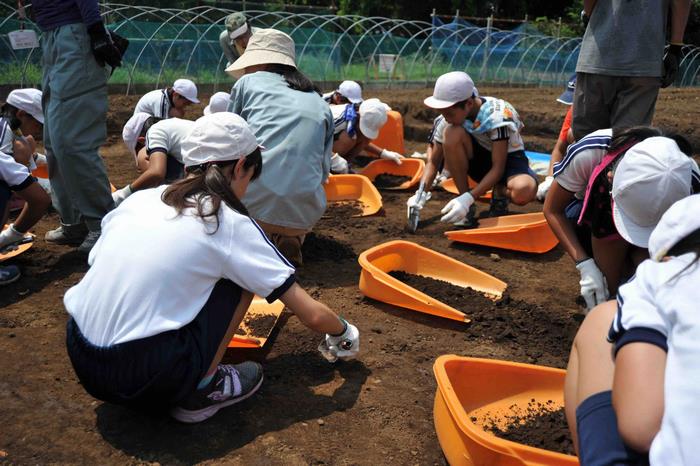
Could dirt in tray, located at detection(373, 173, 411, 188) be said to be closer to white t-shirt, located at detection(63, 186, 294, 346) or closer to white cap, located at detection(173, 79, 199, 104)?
white cap, located at detection(173, 79, 199, 104)

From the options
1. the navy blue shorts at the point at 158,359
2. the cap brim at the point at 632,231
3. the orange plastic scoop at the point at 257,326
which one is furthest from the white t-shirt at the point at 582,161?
the navy blue shorts at the point at 158,359

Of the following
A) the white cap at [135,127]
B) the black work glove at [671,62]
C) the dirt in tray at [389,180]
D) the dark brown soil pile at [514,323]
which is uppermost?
the black work glove at [671,62]

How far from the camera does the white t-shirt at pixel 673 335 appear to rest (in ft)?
3.46

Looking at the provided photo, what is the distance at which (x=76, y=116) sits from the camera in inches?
135

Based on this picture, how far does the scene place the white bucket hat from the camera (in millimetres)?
3289

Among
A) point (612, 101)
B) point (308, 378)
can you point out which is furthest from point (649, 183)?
point (612, 101)

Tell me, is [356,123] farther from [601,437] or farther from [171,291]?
[601,437]

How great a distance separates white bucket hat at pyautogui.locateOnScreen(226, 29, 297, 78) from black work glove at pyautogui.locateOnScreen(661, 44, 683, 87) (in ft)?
6.28

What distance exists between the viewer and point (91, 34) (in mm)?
3330

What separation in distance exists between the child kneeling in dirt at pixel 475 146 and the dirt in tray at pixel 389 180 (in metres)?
1.16

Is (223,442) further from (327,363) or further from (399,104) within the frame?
(399,104)

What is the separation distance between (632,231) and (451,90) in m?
1.91

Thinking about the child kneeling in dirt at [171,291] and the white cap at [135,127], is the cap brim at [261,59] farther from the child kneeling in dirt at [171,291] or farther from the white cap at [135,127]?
the child kneeling in dirt at [171,291]

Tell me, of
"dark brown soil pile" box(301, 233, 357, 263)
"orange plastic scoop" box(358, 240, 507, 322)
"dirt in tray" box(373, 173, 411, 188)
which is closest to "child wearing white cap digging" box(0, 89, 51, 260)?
"dark brown soil pile" box(301, 233, 357, 263)
